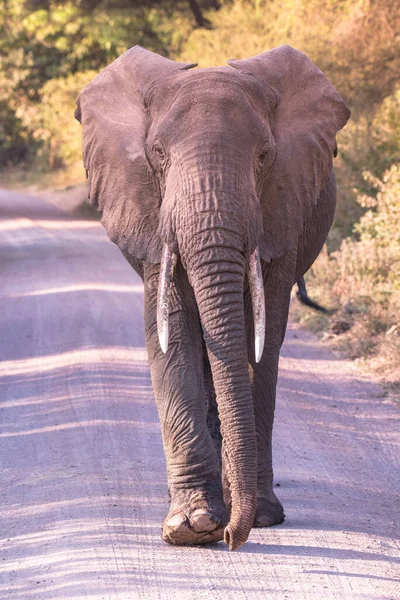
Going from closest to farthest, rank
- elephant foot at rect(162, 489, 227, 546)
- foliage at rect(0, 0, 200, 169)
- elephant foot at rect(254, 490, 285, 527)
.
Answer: elephant foot at rect(162, 489, 227, 546)
elephant foot at rect(254, 490, 285, 527)
foliage at rect(0, 0, 200, 169)

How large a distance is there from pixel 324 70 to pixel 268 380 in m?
12.7

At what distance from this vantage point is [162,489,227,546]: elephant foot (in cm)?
541

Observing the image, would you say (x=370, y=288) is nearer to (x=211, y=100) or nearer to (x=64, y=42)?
(x=211, y=100)

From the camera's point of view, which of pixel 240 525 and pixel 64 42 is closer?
pixel 240 525

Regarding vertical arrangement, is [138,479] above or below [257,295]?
below

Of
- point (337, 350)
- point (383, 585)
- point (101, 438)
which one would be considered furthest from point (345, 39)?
point (383, 585)

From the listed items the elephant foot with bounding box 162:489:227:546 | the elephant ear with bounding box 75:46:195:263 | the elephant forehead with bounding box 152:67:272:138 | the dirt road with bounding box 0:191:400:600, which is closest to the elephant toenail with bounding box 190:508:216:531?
the elephant foot with bounding box 162:489:227:546

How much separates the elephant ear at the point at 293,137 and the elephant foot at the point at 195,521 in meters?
1.21

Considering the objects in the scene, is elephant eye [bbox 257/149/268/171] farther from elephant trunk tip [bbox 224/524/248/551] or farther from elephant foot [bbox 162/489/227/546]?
elephant trunk tip [bbox 224/524/248/551]

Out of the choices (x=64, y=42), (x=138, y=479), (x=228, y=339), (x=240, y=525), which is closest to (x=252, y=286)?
(x=228, y=339)

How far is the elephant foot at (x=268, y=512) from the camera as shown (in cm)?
585

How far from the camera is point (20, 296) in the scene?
1430 cm

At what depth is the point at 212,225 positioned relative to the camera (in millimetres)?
5082

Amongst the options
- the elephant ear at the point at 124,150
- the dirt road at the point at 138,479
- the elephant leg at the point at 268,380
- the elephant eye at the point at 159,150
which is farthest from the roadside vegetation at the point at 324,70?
the elephant eye at the point at 159,150
